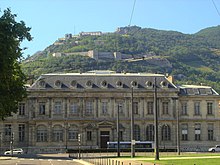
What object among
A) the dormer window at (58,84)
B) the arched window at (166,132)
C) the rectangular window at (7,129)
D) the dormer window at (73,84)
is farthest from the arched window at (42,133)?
the arched window at (166,132)

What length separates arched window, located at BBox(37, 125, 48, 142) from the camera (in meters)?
84.2

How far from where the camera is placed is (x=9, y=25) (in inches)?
1251

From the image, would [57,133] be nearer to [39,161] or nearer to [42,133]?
[42,133]

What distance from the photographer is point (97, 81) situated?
86.6 m

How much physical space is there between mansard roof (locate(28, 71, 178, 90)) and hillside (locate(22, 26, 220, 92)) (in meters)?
1.76

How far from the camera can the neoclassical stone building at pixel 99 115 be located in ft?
277

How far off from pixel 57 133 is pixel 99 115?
782 cm

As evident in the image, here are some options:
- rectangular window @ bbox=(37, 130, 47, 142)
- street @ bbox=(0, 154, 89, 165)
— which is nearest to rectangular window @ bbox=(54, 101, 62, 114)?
rectangular window @ bbox=(37, 130, 47, 142)

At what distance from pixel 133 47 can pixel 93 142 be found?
69.0 m

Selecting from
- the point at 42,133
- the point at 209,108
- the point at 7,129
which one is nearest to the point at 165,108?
the point at 209,108

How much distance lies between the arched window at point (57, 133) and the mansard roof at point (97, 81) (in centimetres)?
666

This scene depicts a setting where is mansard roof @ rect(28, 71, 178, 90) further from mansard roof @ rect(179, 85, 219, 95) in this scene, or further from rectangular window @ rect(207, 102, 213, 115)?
rectangular window @ rect(207, 102, 213, 115)

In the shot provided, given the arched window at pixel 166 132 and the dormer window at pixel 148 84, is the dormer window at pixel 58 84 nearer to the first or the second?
the dormer window at pixel 148 84

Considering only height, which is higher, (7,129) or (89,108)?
(89,108)
